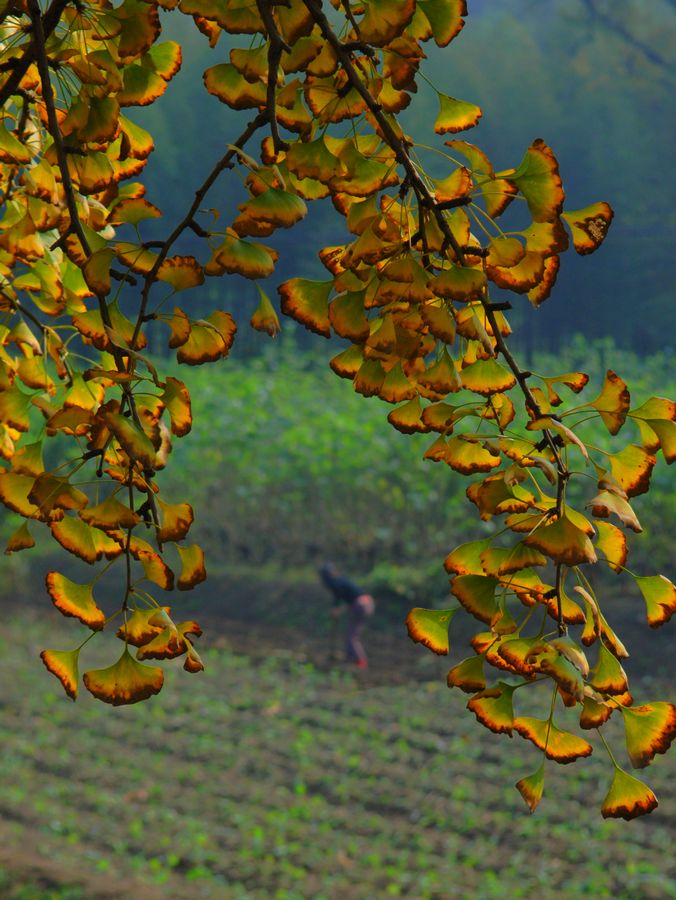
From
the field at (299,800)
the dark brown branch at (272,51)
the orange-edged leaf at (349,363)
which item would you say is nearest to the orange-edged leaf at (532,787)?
the orange-edged leaf at (349,363)

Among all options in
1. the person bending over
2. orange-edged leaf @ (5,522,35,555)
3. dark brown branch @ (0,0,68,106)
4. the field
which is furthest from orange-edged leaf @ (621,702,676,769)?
the person bending over

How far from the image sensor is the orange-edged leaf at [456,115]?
3.13 feet

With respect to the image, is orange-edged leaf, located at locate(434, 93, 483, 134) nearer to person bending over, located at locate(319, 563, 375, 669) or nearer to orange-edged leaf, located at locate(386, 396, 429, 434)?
orange-edged leaf, located at locate(386, 396, 429, 434)

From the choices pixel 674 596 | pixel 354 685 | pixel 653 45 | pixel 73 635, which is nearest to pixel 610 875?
pixel 354 685

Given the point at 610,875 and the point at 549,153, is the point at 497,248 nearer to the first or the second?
the point at 549,153

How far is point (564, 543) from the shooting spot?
0.71 m

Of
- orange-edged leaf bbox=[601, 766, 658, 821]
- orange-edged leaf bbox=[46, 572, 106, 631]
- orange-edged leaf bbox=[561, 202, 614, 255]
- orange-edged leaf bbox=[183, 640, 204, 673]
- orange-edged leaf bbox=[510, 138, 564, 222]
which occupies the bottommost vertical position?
orange-edged leaf bbox=[46, 572, 106, 631]

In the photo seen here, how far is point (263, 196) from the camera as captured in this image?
0.83m

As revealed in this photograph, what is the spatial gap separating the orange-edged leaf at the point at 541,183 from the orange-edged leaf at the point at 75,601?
1.30ft

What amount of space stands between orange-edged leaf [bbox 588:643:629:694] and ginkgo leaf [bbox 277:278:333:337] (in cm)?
29

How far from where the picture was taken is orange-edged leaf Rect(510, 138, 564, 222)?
0.80 m

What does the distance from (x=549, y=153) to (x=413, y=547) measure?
5.89 meters

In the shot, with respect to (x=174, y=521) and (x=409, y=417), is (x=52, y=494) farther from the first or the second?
(x=409, y=417)

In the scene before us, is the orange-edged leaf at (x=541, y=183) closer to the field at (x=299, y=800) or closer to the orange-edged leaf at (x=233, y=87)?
the orange-edged leaf at (x=233, y=87)
